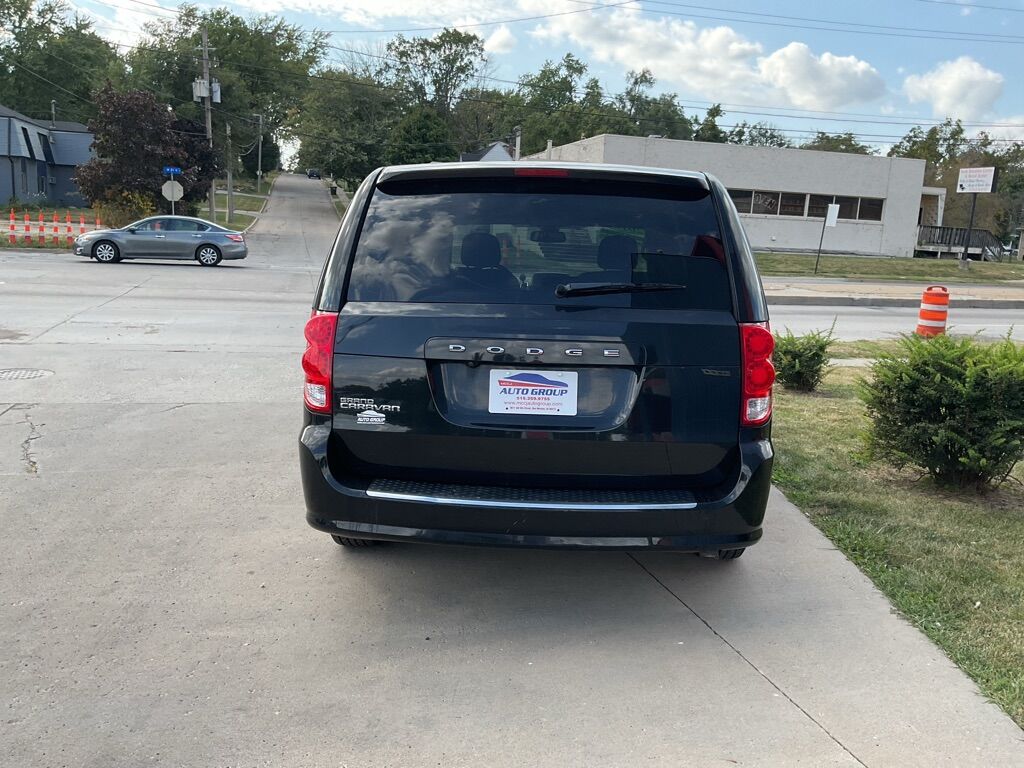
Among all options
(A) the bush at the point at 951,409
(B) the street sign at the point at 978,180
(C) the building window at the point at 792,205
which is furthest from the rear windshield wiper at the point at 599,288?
(C) the building window at the point at 792,205

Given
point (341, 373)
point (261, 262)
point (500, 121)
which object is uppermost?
point (500, 121)

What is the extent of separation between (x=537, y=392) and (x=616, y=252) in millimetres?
688

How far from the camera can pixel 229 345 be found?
10781 mm

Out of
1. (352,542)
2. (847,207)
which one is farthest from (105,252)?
(847,207)

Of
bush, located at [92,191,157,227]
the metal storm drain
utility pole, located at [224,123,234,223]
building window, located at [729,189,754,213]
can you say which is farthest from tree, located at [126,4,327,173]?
the metal storm drain

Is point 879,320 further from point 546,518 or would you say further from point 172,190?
point 172,190

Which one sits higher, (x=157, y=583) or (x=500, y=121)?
(x=500, y=121)

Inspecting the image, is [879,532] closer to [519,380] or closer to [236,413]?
[519,380]

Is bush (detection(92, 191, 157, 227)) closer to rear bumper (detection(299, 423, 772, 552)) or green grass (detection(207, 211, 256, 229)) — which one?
green grass (detection(207, 211, 256, 229))

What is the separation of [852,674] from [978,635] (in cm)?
68

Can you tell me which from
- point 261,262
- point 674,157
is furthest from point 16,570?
point 674,157

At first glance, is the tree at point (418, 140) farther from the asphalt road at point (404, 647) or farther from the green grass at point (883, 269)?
the asphalt road at point (404, 647)

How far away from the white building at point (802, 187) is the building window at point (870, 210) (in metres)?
0.05

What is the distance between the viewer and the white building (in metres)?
38.8
